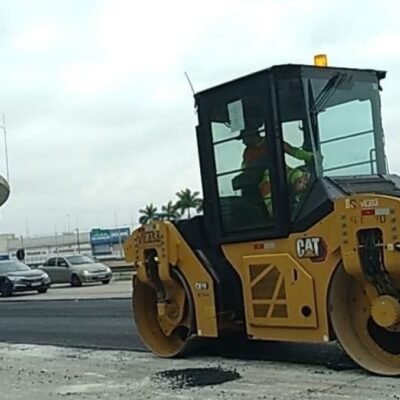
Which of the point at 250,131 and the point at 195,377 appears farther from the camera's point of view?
the point at 250,131

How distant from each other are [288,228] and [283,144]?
88cm

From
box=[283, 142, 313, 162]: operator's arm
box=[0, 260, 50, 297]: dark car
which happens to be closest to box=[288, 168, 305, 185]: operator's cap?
box=[283, 142, 313, 162]: operator's arm

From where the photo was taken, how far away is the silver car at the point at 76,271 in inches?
1409

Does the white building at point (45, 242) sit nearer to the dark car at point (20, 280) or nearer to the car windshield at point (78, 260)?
the car windshield at point (78, 260)

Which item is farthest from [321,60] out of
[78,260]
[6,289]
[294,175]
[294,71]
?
[78,260]

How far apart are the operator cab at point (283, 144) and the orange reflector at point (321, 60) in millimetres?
156

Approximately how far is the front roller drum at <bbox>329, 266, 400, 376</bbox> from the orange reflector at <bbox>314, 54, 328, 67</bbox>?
95.2 inches

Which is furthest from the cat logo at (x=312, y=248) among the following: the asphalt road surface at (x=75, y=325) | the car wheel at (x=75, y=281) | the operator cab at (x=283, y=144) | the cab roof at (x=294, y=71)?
the car wheel at (x=75, y=281)

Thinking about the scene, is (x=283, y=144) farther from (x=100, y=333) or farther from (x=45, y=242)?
(x=45, y=242)

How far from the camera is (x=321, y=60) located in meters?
9.75

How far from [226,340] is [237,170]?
2.29 m

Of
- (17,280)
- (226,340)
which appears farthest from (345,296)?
(17,280)

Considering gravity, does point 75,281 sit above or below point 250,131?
below

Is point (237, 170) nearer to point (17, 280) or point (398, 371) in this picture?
point (398, 371)
